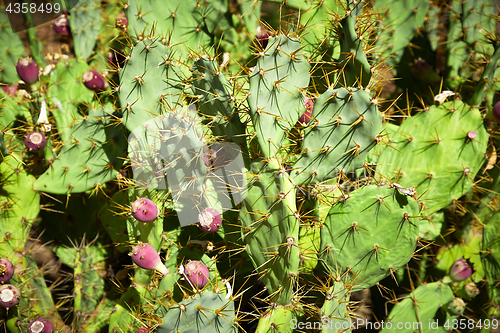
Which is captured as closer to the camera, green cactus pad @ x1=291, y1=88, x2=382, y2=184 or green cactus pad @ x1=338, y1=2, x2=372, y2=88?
green cactus pad @ x1=291, y1=88, x2=382, y2=184

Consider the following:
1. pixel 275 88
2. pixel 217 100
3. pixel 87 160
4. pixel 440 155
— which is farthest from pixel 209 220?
pixel 440 155

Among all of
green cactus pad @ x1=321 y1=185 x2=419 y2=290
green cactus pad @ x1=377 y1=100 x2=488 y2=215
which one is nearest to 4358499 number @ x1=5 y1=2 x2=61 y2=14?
green cactus pad @ x1=321 y1=185 x2=419 y2=290

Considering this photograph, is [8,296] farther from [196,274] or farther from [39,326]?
[196,274]

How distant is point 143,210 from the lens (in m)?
1.48

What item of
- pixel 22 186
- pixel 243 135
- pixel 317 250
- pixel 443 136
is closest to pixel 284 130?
pixel 243 135

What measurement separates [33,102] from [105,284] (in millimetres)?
1119

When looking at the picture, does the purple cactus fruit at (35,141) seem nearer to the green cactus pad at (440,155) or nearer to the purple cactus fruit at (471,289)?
the green cactus pad at (440,155)

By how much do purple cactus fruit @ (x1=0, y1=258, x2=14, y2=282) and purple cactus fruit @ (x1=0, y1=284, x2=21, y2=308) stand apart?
0.12ft

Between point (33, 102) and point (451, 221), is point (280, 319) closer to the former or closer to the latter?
point (451, 221)

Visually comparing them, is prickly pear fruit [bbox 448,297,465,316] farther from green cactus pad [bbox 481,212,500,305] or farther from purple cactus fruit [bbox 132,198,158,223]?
purple cactus fruit [bbox 132,198,158,223]

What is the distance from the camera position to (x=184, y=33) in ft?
6.45

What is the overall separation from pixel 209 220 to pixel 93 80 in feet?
3.53

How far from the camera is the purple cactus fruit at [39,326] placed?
170 cm

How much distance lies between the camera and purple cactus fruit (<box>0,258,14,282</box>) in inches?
65.3
